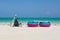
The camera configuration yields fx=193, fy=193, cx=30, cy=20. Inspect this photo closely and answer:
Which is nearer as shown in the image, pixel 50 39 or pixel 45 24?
pixel 50 39

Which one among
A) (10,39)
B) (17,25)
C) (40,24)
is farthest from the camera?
(40,24)

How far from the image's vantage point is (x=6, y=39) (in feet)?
32.4

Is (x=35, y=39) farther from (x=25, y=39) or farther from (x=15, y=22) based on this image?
(x=15, y=22)

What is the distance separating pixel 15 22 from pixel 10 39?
375 inches

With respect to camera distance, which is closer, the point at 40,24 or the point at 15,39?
the point at 15,39

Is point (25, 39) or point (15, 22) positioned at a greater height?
point (15, 22)

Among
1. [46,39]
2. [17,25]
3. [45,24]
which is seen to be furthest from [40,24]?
[46,39]

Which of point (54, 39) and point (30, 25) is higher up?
point (30, 25)

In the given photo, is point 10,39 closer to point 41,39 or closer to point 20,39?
point 20,39

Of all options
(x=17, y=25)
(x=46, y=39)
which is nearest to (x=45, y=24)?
(x=17, y=25)

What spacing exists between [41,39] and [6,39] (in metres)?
1.80

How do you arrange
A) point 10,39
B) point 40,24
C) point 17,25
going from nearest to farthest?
point 10,39, point 17,25, point 40,24

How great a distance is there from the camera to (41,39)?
9977 mm

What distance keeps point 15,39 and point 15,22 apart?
31.2 feet
